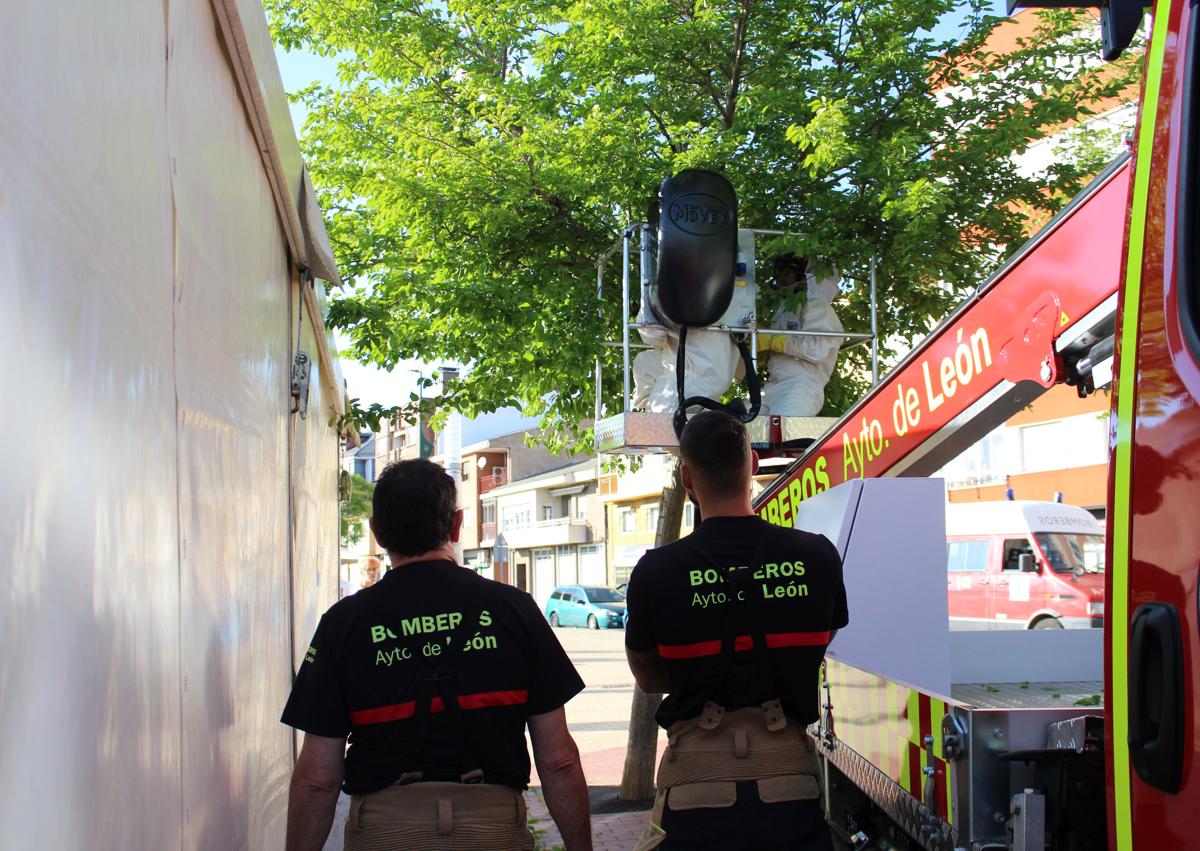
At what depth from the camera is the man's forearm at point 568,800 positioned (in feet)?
9.67

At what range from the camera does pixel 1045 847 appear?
2.61m

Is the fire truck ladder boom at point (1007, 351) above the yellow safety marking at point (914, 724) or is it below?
above

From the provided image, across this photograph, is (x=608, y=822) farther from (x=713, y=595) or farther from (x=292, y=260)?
(x=713, y=595)

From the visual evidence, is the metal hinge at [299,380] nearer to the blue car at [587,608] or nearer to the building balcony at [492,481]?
the blue car at [587,608]

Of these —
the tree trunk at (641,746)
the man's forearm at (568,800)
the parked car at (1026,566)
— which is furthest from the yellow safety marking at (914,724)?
the parked car at (1026,566)

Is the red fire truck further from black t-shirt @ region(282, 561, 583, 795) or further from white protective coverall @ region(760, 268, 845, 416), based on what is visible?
white protective coverall @ region(760, 268, 845, 416)

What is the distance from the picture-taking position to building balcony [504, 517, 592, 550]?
178ft

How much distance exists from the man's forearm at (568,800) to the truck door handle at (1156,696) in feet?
4.94

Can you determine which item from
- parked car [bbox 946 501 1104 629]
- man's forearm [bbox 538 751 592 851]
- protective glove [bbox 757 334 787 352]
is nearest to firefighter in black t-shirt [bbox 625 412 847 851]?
man's forearm [bbox 538 751 592 851]

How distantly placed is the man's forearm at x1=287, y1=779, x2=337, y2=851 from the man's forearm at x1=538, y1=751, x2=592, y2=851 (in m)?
0.53

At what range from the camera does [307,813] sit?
281 cm

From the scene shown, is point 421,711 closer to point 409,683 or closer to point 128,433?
point 409,683

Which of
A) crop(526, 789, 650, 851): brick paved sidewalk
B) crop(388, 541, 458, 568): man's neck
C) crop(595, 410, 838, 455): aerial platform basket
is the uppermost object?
crop(595, 410, 838, 455): aerial platform basket

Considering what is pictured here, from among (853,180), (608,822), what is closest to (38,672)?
(608,822)
